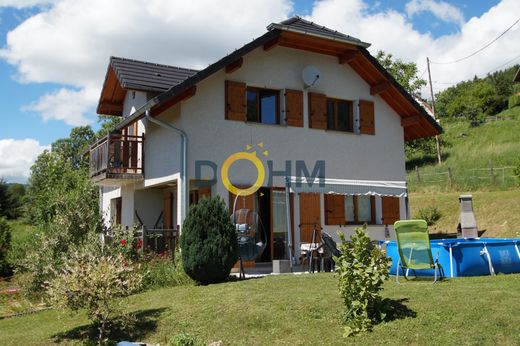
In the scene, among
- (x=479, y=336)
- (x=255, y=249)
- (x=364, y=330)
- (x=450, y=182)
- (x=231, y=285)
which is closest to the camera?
(x=479, y=336)

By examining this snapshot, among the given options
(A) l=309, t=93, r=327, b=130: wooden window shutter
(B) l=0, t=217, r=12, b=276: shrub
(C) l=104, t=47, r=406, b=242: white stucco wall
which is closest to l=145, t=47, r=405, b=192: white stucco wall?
(C) l=104, t=47, r=406, b=242: white stucco wall

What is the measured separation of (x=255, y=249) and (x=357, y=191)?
159 inches

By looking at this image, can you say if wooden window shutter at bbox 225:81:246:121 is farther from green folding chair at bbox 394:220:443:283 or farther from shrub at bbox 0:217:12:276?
shrub at bbox 0:217:12:276

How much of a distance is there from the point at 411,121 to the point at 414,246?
9910 millimetres

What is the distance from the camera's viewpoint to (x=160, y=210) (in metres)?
19.6

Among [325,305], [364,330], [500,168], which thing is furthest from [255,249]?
[500,168]

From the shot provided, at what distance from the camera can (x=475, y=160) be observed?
4247 centimetres

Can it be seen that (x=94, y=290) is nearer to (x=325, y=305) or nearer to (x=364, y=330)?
(x=325, y=305)

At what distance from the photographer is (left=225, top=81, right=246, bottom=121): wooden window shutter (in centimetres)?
1622

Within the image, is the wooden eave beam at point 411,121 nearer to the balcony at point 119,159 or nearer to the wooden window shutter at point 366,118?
the wooden window shutter at point 366,118

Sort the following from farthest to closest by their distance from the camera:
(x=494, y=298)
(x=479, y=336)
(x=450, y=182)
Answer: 1. (x=450, y=182)
2. (x=494, y=298)
3. (x=479, y=336)

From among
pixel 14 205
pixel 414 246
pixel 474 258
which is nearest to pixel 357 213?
pixel 474 258

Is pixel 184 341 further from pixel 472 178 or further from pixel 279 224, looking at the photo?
pixel 472 178

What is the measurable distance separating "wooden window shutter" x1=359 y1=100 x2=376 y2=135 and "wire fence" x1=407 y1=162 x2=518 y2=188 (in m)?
14.2
